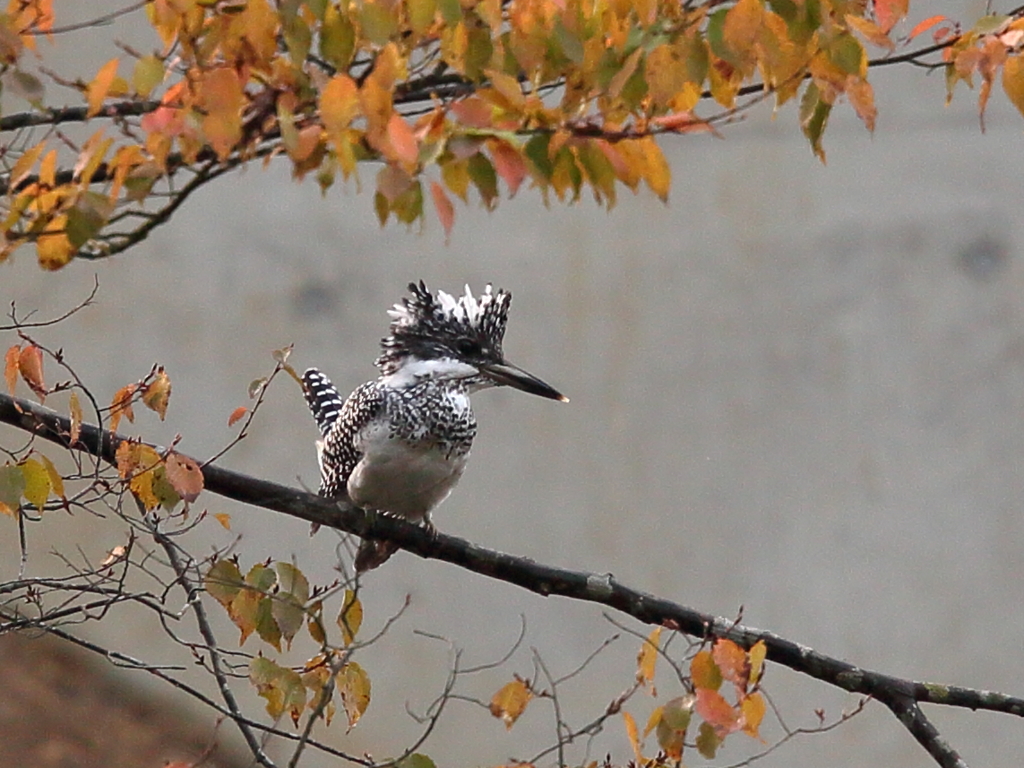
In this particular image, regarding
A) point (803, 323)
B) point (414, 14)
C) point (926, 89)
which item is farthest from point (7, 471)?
point (926, 89)

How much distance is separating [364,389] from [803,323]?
201 centimetres

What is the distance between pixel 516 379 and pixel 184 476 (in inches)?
35.9

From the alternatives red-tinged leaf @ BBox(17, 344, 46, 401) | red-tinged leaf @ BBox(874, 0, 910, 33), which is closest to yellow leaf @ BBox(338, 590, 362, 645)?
red-tinged leaf @ BBox(17, 344, 46, 401)

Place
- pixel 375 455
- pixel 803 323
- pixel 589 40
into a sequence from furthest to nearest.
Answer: pixel 803 323
pixel 375 455
pixel 589 40

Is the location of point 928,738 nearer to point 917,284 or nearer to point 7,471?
point 7,471

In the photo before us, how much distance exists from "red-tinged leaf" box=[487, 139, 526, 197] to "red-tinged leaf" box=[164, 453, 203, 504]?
0.58 metres

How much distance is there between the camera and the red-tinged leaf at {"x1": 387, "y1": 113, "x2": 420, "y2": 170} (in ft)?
3.96

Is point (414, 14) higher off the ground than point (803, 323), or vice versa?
point (803, 323)

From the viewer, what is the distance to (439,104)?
1.41m

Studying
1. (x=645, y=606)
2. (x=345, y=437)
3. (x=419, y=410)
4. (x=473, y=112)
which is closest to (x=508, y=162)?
(x=473, y=112)

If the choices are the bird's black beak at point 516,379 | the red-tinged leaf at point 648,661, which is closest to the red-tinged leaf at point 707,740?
the red-tinged leaf at point 648,661

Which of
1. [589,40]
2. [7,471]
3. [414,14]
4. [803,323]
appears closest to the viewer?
[414,14]

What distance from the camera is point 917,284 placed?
427cm

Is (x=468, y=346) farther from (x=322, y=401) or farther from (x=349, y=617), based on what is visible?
(x=349, y=617)
